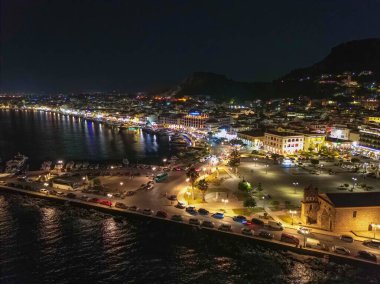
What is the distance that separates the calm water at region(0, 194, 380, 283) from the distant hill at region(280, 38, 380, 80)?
158 meters

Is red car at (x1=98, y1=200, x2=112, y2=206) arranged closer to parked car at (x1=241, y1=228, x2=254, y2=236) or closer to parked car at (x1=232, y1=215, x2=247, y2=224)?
parked car at (x1=232, y1=215, x2=247, y2=224)

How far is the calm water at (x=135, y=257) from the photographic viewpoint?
69.1ft

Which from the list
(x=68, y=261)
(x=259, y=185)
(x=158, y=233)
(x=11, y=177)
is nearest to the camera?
(x=68, y=261)

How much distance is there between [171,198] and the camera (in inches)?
1275

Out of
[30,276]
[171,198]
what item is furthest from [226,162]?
[30,276]

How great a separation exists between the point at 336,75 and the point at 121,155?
13809 cm

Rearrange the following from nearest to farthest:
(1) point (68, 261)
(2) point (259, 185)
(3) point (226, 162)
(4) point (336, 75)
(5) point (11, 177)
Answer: (1) point (68, 261)
(2) point (259, 185)
(5) point (11, 177)
(3) point (226, 162)
(4) point (336, 75)

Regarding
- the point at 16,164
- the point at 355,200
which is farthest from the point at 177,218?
the point at 16,164

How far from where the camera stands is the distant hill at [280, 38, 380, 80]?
169 metres

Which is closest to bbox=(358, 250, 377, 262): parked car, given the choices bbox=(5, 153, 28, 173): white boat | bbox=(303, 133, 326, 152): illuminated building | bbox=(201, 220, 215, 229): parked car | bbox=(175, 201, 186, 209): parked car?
bbox=(201, 220, 215, 229): parked car

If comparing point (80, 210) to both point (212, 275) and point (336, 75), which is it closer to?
point (212, 275)

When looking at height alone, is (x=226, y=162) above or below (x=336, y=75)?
below

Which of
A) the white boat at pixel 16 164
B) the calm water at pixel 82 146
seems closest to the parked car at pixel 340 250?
the calm water at pixel 82 146

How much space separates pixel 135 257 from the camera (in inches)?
922
